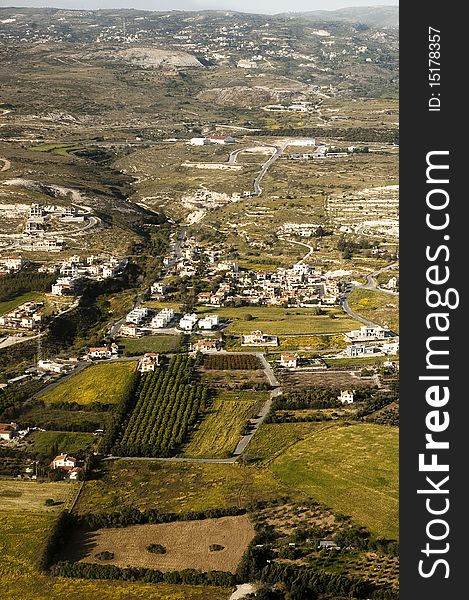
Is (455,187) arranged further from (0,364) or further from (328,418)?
(0,364)

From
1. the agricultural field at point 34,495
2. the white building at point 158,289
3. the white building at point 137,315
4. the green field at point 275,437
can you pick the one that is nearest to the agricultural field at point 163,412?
the green field at point 275,437

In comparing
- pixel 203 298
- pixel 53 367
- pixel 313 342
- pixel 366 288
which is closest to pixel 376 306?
pixel 366 288

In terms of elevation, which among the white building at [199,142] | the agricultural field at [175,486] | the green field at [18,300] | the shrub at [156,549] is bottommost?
the agricultural field at [175,486]

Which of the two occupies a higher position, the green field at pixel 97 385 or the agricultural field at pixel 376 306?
the green field at pixel 97 385

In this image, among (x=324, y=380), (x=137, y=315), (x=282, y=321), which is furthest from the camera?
(x=137, y=315)

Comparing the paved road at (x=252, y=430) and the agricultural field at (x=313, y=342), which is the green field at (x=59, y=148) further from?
the paved road at (x=252, y=430)

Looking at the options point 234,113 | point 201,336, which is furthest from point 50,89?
point 201,336

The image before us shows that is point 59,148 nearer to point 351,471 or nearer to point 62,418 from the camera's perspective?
point 62,418

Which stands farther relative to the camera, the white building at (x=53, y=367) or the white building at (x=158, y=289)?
the white building at (x=158, y=289)
